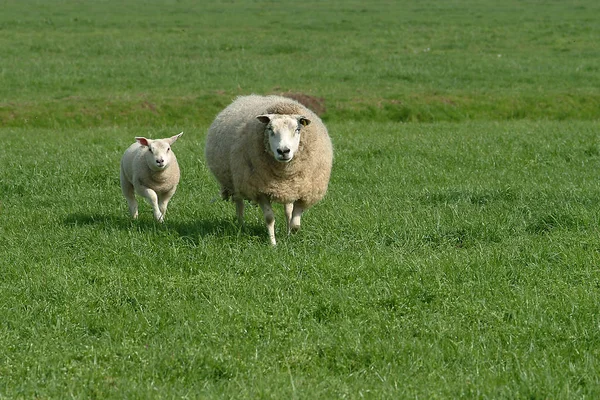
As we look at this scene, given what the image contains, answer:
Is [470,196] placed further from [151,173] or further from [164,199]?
[151,173]

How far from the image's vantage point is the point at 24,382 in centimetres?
529

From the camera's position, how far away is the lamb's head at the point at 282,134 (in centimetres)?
848

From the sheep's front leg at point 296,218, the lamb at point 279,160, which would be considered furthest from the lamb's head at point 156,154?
the sheep's front leg at point 296,218

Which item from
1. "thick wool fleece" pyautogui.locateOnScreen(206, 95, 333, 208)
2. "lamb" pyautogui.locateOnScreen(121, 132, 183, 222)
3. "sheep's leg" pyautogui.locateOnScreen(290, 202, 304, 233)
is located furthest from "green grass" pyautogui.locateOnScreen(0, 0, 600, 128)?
"sheep's leg" pyautogui.locateOnScreen(290, 202, 304, 233)

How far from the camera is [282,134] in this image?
863 cm

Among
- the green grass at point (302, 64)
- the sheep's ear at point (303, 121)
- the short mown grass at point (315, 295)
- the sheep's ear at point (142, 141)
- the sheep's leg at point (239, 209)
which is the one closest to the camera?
the short mown grass at point (315, 295)

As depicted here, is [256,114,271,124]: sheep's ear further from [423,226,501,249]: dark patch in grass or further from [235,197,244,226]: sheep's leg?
[423,226,501,249]: dark patch in grass

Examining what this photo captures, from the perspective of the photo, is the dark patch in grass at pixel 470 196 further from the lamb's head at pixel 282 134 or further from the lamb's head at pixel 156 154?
the lamb's head at pixel 156 154

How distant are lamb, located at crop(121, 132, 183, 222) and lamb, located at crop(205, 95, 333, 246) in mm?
933

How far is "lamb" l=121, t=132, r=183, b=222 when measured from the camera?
33.1 ft

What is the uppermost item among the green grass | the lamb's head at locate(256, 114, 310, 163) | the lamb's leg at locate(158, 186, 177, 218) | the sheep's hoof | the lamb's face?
the lamb's head at locate(256, 114, 310, 163)

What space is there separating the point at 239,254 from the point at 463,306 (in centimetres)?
243

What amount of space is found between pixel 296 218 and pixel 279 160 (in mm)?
870

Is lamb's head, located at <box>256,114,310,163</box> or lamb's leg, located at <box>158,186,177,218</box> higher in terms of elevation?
lamb's head, located at <box>256,114,310,163</box>
